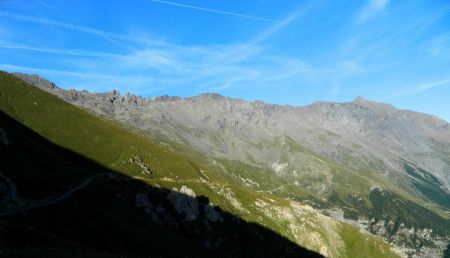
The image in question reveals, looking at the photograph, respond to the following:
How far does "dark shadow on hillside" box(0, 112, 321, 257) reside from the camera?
59.4 m

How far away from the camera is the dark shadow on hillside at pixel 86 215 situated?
59406 mm

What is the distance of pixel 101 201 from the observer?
104750 millimetres

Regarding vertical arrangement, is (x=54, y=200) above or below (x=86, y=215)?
above

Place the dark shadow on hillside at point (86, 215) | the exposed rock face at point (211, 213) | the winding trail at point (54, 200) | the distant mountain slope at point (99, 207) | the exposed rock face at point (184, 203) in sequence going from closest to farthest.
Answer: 1. the dark shadow on hillside at point (86, 215)
2. the distant mountain slope at point (99, 207)
3. the winding trail at point (54, 200)
4. the exposed rock face at point (184, 203)
5. the exposed rock face at point (211, 213)

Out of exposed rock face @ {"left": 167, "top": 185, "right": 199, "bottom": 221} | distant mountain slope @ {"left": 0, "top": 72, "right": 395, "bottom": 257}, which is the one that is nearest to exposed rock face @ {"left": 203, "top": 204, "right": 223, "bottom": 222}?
distant mountain slope @ {"left": 0, "top": 72, "right": 395, "bottom": 257}

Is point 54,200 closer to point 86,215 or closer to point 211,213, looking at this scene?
point 86,215

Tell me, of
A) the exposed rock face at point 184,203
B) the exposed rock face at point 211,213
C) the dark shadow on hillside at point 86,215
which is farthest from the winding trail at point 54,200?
the exposed rock face at point 211,213

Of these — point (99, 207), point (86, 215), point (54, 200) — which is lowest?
point (86, 215)

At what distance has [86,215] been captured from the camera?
8800 centimetres

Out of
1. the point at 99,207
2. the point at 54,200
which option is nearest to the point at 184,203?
the point at 99,207

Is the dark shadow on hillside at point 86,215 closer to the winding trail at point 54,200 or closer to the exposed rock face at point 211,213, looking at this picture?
the winding trail at point 54,200

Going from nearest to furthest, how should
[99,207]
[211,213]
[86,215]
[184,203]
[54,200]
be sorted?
[86,215] < [54,200] < [99,207] < [184,203] < [211,213]

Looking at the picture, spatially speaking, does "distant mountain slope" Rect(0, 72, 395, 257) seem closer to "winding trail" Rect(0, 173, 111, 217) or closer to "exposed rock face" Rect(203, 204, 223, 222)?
"winding trail" Rect(0, 173, 111, 217)

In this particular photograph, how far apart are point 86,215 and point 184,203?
250 feet
